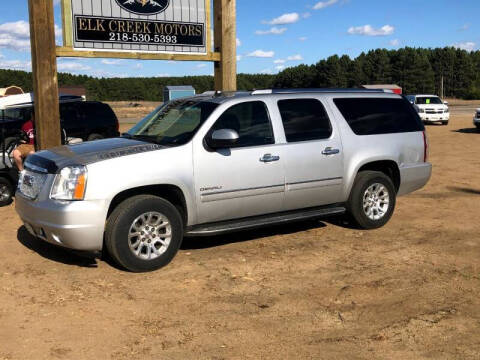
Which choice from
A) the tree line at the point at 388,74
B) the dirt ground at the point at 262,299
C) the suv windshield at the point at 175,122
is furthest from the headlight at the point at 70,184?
the tree line at the point at 388,74

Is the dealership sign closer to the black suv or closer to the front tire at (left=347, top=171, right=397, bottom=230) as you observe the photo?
the front tire at (left=347, top=171, right=397, bottom=230)

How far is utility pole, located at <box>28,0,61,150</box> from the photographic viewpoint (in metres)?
8.28

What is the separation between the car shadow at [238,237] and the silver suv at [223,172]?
2.20 feet

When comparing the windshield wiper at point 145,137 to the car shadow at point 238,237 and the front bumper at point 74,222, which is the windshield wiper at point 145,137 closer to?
the front bumper at point 74,222

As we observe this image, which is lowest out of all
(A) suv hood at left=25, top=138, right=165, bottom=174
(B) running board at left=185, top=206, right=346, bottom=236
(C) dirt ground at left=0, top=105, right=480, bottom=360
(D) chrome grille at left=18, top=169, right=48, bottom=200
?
(C) dirt ground at left=0, top=105, right=480, bottom=360

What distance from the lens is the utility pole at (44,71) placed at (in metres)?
8.28

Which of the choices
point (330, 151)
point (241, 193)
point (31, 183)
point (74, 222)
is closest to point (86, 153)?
point (31, 183)

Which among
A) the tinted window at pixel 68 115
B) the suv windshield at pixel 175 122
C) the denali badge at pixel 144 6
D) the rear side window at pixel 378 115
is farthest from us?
the tinted window at pixel 68 115

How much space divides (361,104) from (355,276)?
265cm

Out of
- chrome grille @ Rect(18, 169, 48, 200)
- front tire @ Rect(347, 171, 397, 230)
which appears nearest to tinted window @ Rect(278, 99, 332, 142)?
front tire @ Rect(347, 171, 397, 230)

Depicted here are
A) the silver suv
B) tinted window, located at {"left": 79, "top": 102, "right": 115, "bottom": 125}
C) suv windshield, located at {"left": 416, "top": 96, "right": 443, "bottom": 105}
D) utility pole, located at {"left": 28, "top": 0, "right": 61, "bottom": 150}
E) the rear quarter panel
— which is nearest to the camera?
the silver suv

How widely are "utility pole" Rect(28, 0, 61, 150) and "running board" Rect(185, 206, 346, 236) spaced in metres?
3.97

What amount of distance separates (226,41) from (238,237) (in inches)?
178

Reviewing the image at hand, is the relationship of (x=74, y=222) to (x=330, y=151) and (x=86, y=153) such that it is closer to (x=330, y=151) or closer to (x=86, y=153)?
(x=86, y=153)
